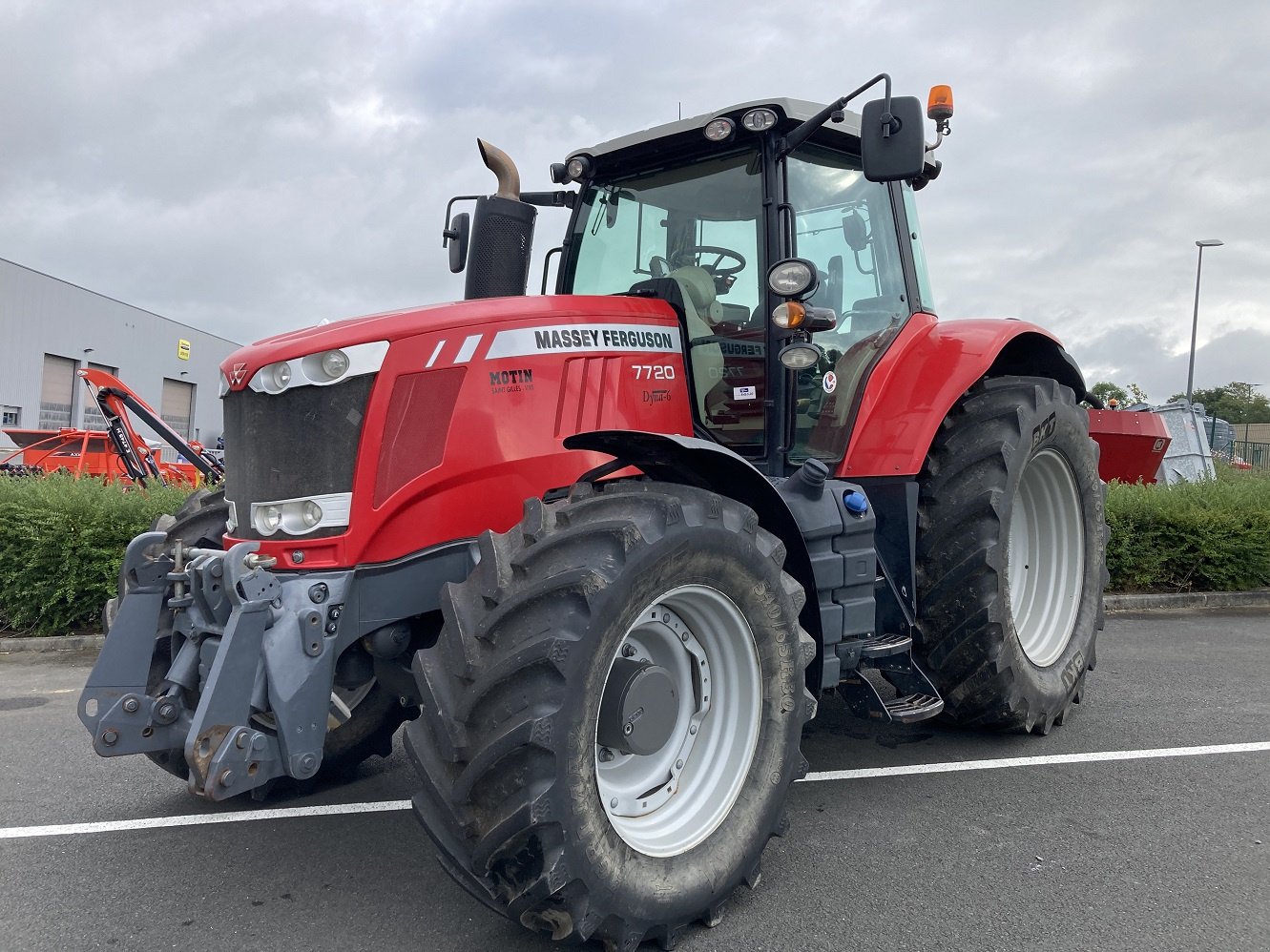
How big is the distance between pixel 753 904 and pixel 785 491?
1.35m

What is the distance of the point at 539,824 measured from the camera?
87.3 inches

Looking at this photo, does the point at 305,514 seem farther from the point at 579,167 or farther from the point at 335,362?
the point at 579,167

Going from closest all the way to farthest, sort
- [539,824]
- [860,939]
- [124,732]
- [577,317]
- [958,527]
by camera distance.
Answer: [539,824] → [860,939] → [124,732] → [577,317] → [958,527]

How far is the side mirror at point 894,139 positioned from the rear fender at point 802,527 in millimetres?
1119

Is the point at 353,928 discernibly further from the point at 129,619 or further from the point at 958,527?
the point at 958,527

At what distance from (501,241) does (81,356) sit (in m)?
37.7

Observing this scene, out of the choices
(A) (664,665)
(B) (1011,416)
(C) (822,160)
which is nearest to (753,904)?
(A) (664,665)

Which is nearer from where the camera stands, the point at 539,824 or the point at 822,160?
the point at 539,824

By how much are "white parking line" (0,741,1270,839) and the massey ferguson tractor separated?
204mm

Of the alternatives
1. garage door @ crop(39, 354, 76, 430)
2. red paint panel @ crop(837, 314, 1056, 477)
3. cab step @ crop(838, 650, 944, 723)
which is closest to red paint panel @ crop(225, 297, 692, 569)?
red paint panel @ crop(837, 314, 1056, 477)

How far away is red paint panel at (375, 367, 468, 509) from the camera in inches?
112

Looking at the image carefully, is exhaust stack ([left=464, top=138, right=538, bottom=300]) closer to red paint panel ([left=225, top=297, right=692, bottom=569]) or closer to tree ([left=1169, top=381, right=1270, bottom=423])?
red paint panel ([left=225, top=297, right=692, bottom=569])

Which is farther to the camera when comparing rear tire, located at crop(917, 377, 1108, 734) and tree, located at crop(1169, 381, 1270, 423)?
tree, located at crop(1169, 381, 1270, 423)

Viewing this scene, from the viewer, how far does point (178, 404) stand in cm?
4244
